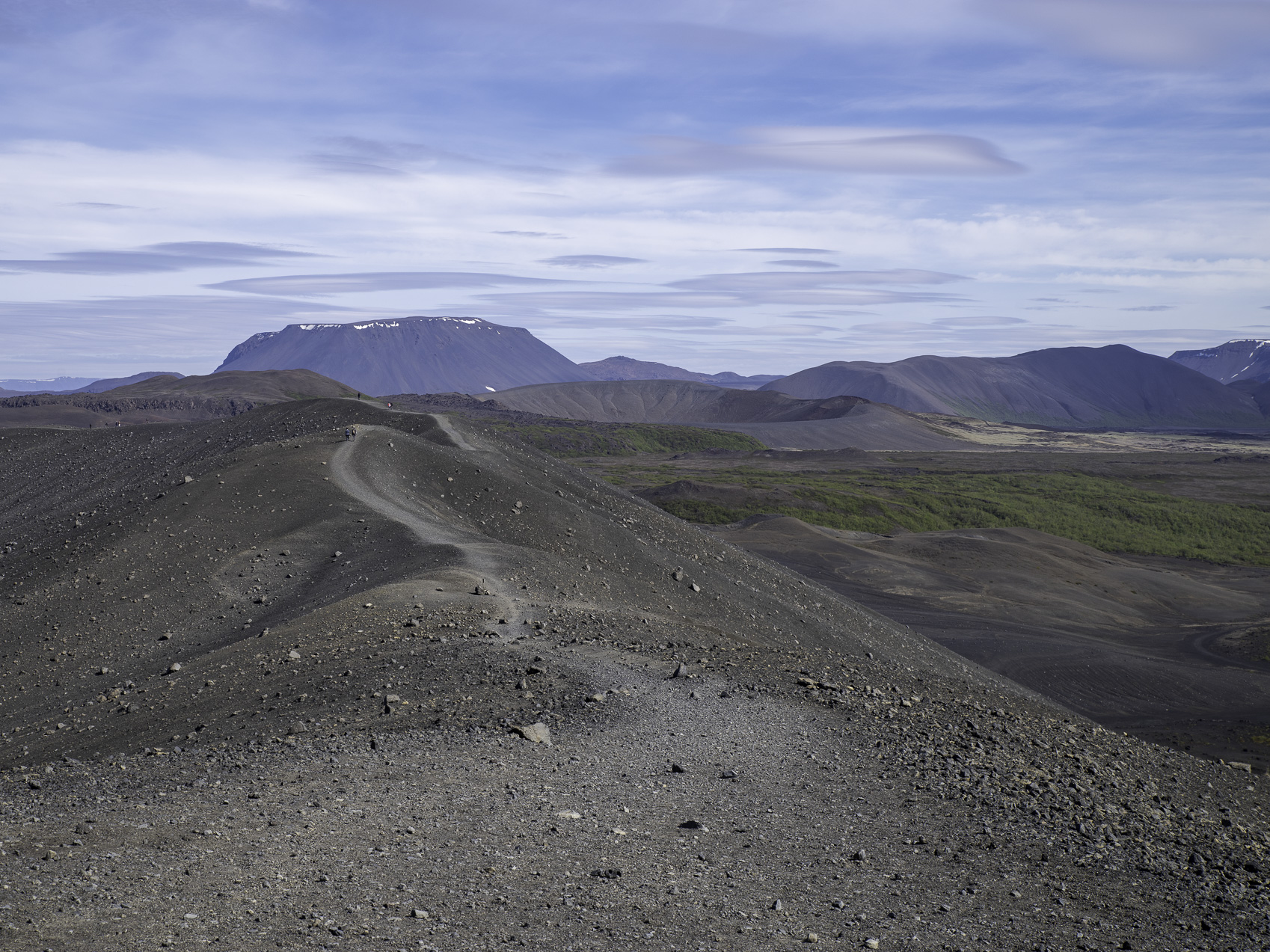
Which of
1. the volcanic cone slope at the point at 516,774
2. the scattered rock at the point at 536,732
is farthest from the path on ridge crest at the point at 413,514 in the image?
the scattered rock at the point at 536,732

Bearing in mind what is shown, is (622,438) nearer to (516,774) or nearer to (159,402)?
(159,402)

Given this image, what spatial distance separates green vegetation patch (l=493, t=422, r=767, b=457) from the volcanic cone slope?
114 meters

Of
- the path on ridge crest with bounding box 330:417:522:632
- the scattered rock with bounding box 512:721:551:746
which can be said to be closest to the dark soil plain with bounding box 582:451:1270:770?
the path on ridge crest with bounding box 330:417:522:632

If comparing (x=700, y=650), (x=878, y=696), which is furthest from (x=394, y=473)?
(x=878, y=696)

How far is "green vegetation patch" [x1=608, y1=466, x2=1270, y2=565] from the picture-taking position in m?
74.1

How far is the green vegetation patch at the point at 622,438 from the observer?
14775cm

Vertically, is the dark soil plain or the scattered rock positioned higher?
the scattered rock

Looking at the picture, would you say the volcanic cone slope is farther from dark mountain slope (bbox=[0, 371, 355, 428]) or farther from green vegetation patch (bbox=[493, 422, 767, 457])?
green vegetation patch (bbox=[493, 422, 767, 457])

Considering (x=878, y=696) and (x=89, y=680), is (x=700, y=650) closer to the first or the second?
(x=878, y=696)

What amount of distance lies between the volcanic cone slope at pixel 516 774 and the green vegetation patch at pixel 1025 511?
5026 centimetres

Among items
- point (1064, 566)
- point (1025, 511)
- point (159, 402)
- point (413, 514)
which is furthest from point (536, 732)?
point (159, 402)

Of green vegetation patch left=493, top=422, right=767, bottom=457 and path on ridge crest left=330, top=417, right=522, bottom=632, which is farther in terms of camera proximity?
green vegetation patch left=493, top=422, right=767, bottom=457

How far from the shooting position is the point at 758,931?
8.83 meters

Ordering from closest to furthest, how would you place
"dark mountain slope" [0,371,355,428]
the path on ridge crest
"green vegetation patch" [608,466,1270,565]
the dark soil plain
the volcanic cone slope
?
the volcanic cone slope
the path on ridge crest
the dark soil plain
"green vegetation patch" [608,466,1270,565]
"dark mountain slope" [0,371,355,428]
